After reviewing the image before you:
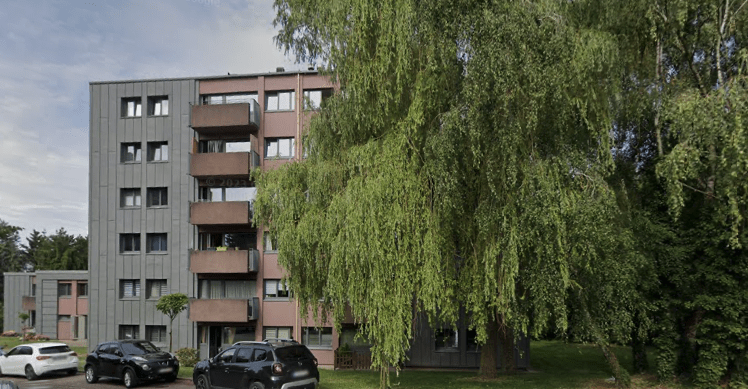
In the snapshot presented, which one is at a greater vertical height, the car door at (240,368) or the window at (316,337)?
the car door at (240,368)

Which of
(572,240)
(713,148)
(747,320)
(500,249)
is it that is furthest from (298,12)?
(747,320)

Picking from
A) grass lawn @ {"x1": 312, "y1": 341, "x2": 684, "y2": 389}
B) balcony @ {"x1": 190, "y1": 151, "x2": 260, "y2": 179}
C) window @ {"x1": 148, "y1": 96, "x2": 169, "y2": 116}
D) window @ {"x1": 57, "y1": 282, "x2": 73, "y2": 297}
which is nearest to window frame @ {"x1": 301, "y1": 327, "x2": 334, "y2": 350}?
grass lawn @ {"x1": 312, "y1": 341, "x2": 684, "y2": 389}

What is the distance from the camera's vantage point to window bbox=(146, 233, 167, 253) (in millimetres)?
27703

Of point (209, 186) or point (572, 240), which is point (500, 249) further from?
point (209, 186)

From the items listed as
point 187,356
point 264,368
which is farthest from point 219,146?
point 264,368

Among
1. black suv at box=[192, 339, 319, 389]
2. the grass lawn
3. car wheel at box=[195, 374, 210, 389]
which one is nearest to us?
black suv at box=[192, 339, 319, 389]

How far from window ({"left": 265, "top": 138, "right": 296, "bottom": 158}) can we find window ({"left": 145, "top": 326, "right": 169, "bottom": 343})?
415 inches

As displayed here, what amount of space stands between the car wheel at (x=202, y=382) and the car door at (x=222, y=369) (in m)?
0.28

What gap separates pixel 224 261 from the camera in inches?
1011

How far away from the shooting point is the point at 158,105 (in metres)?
28.2

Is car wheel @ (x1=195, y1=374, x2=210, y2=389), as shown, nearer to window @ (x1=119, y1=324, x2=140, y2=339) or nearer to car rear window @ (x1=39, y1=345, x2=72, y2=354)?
car rear window @ (x1=39, y1=345, x2=72, y2=354)

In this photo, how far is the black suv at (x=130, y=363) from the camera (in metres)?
18.7

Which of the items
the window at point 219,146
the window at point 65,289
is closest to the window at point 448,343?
the window at point 219,146

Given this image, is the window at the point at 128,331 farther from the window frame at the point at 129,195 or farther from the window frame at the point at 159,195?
the window frame at the point at 159,195
